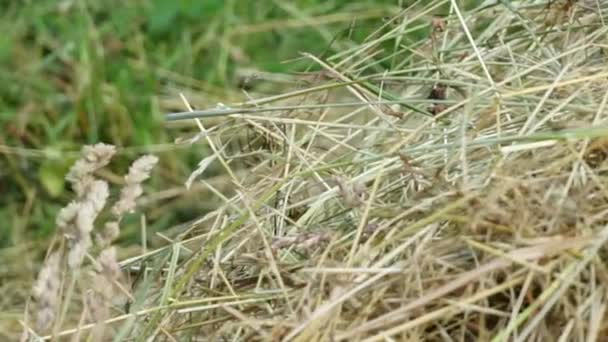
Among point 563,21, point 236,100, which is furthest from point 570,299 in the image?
point 236,100

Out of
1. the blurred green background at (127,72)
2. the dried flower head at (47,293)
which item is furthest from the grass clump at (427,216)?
the blurred green background at (127,72)

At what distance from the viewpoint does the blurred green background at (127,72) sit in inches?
90.1

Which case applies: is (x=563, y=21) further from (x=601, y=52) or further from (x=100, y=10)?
(x=100, y=10)

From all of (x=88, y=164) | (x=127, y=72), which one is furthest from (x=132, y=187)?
(x=127, y=72)

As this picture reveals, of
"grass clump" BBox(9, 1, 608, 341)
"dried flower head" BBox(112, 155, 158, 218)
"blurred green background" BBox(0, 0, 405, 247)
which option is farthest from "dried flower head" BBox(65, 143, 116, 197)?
"blurred green background" BBox(0, 0, 405, 247)

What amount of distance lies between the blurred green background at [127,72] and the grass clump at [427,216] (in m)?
0.90

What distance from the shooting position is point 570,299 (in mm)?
958

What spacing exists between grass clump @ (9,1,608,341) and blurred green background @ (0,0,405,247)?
902 mm

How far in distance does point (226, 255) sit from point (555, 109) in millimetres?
361

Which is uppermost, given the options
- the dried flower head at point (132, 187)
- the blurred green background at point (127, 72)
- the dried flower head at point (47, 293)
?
the dried flower head at point (132, 187)

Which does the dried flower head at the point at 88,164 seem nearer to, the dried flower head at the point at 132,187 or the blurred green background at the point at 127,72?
the dried flower head at the point at 132,187

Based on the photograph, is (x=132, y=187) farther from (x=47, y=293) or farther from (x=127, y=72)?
(x=127, y=72)

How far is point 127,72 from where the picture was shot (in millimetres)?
2436

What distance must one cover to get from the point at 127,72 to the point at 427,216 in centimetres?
151
